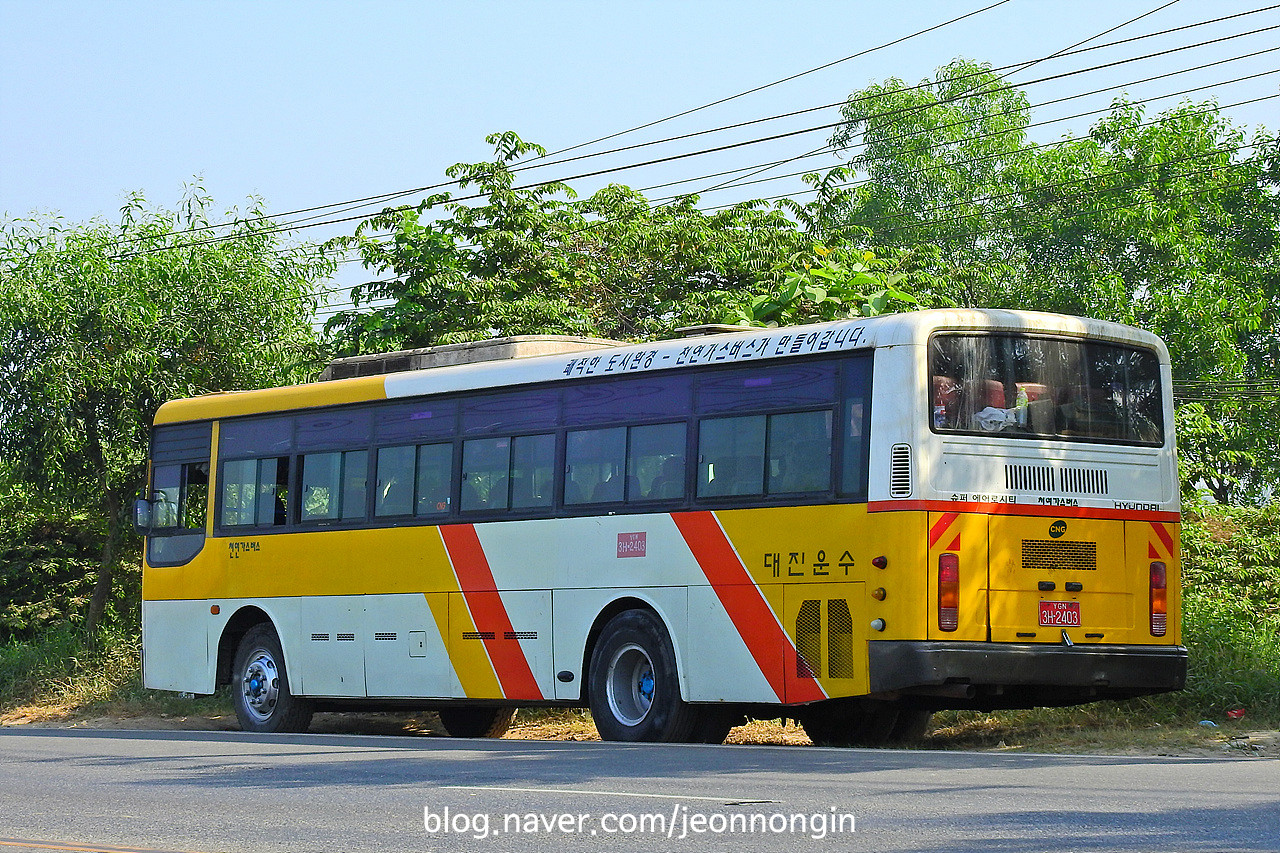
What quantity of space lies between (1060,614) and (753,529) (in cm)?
235

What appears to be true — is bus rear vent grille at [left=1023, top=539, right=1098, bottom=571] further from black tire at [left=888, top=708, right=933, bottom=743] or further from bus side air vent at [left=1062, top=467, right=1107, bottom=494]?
black tire at [left=888, top=708, right=933, bottom=743]

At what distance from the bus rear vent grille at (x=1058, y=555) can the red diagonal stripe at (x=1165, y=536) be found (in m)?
0.67

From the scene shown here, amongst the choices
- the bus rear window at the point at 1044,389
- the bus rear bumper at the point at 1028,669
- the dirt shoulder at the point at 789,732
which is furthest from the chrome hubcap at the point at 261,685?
the bus rear window at the point at 1044,389

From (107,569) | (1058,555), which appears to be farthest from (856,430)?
(107,569)

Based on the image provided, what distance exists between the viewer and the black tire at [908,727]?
15.1 m

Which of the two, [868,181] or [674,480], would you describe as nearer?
[674,480]

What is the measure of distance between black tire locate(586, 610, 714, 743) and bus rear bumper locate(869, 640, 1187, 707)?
77.1 inches

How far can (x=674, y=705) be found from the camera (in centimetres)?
1388

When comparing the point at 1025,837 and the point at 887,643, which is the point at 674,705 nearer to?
the point at 887,643

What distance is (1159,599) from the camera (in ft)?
44.3

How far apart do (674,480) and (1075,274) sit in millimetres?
30459

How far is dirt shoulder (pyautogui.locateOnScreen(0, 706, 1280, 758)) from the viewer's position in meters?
12.8

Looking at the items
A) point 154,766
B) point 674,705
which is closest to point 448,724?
point 674,705

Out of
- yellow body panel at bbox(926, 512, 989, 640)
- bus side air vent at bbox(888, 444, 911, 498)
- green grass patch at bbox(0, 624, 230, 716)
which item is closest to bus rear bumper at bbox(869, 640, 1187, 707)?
yellow body panel at bbox(926, 512, 989, 640)
